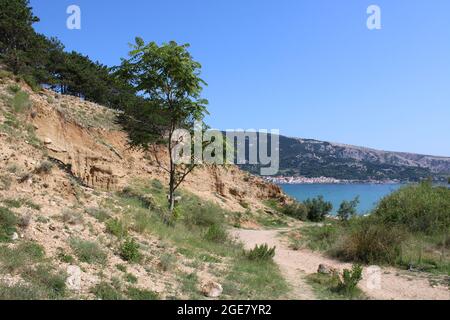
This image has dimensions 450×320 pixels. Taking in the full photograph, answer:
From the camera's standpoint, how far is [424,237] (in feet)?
49.5

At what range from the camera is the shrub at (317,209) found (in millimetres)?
33250

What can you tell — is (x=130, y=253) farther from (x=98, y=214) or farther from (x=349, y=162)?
(x=349, y=162)

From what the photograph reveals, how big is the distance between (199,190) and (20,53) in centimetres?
1587

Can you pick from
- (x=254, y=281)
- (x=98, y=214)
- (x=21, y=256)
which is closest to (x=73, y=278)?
(x=21, y=256)

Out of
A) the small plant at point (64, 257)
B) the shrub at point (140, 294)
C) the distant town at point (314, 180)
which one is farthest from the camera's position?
the distant town at point (314, 180)

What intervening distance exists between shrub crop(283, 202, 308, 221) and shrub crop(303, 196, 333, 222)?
2.49 ft

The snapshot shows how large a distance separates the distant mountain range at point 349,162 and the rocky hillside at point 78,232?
12750 cm

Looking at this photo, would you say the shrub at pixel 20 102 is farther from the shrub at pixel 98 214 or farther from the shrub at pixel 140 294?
the shrub at pixel 140 294

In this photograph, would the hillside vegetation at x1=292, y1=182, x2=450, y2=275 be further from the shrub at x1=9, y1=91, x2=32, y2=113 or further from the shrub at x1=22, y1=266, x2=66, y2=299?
the shrub at x1=9, y1=91, x2=32, y2=113

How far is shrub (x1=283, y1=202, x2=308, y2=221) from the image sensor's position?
32.1 metres

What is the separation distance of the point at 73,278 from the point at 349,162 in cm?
17206

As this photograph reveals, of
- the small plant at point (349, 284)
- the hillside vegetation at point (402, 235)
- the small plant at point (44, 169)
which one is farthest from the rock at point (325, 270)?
the small plant at point (44, 169)

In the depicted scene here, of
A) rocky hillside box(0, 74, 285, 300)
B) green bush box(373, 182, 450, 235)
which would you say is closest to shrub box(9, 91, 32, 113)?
rocky hillside box(0, 74, 285, 300)

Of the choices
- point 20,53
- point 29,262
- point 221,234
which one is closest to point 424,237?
point 221,234
